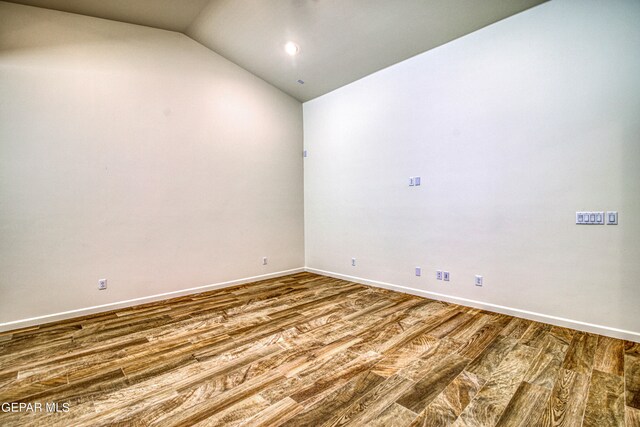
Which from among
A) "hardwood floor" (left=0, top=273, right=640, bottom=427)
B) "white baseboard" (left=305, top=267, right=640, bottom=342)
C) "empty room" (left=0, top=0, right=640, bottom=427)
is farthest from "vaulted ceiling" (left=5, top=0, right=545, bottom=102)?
"hardwood floor" (left=0, top=273, right=640, bottom=427)

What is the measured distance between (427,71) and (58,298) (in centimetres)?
483

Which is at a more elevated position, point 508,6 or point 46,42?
point 508,6

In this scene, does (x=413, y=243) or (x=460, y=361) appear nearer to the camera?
(x=460, y=361)

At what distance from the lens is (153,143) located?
3.70 meters

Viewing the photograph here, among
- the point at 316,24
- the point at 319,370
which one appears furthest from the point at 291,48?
the point at 319,370

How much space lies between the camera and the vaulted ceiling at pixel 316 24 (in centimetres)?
305

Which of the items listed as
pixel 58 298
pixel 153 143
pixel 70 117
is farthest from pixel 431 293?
pixel 70 117

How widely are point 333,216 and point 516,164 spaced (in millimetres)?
2609

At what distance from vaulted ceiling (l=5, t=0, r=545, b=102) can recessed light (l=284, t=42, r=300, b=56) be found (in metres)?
0.05

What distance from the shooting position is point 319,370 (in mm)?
2045

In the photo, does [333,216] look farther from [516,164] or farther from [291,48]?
[516,164]

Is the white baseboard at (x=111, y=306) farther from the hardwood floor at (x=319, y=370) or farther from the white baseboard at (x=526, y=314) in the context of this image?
the white baseboard at (x=526, y=314)

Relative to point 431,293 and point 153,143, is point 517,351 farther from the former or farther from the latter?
point 153,143

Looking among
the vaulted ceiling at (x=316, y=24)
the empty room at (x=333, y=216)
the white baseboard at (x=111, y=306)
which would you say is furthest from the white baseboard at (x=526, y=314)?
the vaulted ceiling at (x=316, y=24)
